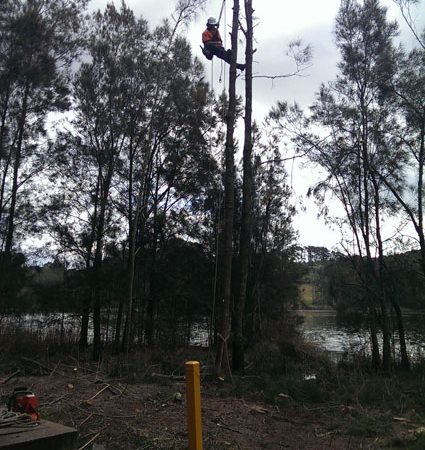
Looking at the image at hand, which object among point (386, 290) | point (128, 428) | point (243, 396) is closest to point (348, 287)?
point (386, 290)

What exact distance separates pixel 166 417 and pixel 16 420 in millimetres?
2793

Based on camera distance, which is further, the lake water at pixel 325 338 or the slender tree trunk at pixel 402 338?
the lake water at pixel 325 338

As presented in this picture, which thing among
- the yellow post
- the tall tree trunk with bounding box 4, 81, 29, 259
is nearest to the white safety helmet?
the yellow post

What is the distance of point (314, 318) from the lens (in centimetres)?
4350

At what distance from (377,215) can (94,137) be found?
1501 cm

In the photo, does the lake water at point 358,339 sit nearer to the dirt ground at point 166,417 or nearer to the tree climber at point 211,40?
the dirt ground at point 166,417

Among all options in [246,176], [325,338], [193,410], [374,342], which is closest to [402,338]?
[374,342]

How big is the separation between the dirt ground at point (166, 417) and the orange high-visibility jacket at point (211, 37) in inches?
356

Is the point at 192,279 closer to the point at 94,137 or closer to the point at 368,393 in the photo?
the point at 94,137

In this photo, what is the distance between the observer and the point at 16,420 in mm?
4922

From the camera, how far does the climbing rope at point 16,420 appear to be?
4803mm

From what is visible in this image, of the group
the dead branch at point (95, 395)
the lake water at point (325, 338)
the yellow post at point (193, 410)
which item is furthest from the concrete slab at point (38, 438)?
the lake water at point (325, 338)

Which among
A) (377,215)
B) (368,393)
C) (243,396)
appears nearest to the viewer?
(243,396)

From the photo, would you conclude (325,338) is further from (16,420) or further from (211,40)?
(16,420)
